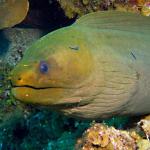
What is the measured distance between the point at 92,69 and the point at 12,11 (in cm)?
392

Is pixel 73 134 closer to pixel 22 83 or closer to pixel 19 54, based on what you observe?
pixel 22 83

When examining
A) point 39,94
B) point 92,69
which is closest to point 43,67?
point 39,94

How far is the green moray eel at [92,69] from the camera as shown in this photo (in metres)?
2.53

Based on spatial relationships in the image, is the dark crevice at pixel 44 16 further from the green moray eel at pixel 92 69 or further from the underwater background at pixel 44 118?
the green moray eel at pixel 92 69

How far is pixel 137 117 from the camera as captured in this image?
3705mm

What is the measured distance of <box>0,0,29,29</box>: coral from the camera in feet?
20.0

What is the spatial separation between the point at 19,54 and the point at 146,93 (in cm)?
384

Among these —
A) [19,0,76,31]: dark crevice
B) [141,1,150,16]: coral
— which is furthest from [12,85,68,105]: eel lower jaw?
[19,0,76,31]: dark crevice

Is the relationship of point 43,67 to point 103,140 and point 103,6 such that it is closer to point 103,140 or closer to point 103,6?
point 103,140

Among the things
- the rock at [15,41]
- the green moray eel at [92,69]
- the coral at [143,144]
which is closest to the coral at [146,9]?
the green moray eel at [92,69]

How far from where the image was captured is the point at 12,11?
20.3 feet

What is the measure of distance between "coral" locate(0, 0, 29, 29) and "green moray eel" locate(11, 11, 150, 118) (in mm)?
3224

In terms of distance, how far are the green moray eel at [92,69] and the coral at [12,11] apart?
127 inches

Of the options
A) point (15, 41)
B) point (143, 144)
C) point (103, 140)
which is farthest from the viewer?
point (15, 41)
